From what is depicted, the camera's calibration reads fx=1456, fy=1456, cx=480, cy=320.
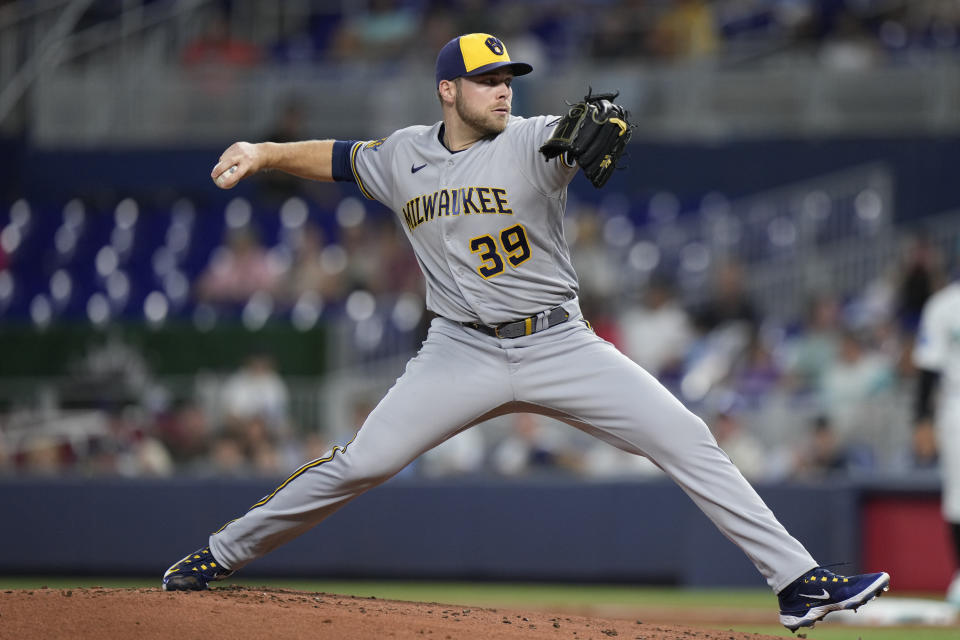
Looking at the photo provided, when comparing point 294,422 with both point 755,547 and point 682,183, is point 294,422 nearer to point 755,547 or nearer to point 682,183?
point 682,183

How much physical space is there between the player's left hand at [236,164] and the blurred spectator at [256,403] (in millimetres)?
6108

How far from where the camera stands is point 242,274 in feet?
44.5

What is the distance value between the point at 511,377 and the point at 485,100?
3.32 feet

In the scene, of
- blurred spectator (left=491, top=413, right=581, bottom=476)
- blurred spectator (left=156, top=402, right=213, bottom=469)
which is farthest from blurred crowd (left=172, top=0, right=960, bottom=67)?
blurred spectator (left=156, top=402, right=213, bottom=469)

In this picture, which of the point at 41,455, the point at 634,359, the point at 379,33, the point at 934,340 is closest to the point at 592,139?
the point at 934,340

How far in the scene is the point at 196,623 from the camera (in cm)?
494

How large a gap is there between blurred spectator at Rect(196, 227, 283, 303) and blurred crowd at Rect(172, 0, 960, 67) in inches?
132

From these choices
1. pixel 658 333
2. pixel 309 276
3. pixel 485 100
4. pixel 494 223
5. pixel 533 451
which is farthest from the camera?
pixel 309 276

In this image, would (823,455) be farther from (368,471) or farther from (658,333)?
Result: (368,471)

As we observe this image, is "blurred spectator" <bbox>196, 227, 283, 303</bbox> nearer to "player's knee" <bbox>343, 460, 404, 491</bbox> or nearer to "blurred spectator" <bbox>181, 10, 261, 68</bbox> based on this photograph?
"blurred spectator" <bbox>181, 10, 261, 68</bbox>

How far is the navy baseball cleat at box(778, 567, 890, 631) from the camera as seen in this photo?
16.7 ft

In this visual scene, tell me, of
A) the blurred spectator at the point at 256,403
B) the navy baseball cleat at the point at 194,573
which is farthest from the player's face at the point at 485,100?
the blurred spectator at the point at 256,403

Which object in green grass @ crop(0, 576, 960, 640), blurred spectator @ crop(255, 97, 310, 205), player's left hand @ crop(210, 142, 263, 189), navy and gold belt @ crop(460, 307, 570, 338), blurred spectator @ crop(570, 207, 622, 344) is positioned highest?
blurred spectator @ crop(255, 97, 310, 205)

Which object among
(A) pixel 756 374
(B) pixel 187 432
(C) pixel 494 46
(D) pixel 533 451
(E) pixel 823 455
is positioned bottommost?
(E) pixel 823 455
